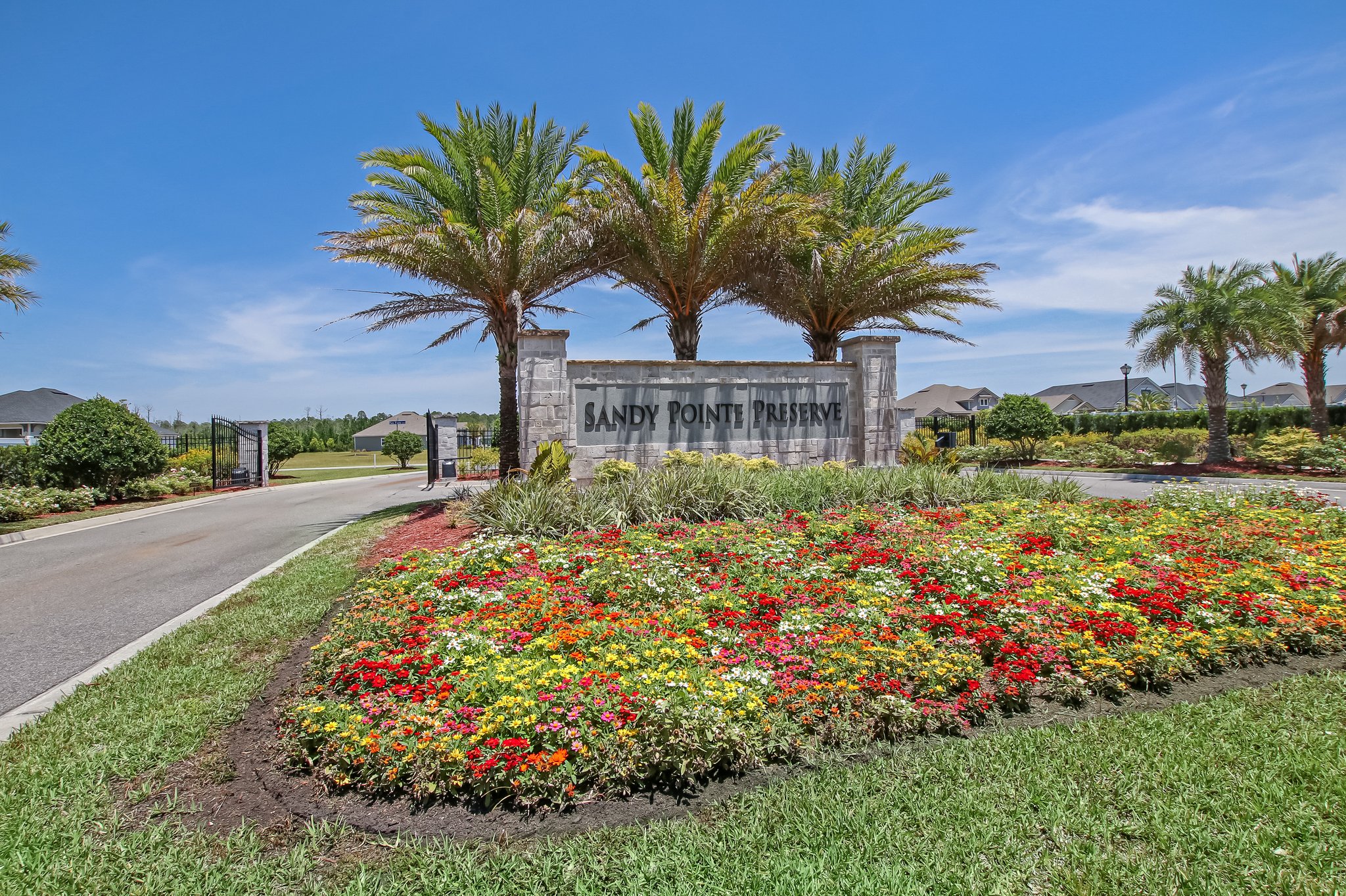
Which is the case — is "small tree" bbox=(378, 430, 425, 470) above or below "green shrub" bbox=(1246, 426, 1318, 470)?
above

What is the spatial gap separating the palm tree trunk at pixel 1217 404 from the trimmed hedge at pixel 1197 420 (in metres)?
1.57

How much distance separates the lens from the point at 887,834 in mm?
2549

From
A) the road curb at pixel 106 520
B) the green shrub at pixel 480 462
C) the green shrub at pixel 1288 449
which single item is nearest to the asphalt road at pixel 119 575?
the road curb at pixel 106 520

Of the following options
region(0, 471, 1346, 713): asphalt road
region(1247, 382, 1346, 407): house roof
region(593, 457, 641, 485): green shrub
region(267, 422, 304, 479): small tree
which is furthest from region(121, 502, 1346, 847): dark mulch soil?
region(1247, 382, 1346, 407): house roof

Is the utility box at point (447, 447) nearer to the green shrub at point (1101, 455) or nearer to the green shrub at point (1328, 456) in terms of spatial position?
the green shrub at point (1101, 455)

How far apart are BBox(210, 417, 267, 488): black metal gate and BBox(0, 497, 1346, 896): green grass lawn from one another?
21.2 m

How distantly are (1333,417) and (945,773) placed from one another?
33.2 meters

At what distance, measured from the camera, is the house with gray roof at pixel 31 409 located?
32062 millimetres

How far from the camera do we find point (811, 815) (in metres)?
2.69

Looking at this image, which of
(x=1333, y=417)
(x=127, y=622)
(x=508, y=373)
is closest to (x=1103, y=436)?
(x=1333, y=417)

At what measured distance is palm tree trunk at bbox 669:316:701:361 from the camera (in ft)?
46.8

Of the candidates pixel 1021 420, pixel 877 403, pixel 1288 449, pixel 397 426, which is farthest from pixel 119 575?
pixel 397 426

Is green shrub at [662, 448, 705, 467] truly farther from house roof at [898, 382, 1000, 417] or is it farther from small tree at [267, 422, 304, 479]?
house roof at [898, 382, 1000, 417]

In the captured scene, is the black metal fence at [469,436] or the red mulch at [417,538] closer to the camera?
the red mulch at [417,538]
